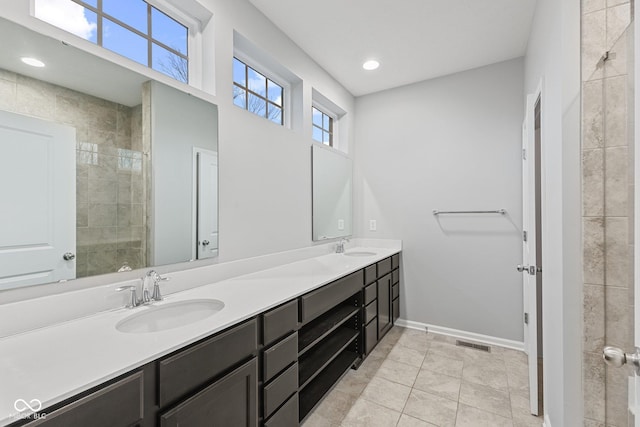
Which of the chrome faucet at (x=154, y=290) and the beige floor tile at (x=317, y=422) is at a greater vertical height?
the chrome faucet at (x=154, y=290)

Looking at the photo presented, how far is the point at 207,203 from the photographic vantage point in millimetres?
1651

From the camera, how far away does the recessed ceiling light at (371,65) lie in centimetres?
268

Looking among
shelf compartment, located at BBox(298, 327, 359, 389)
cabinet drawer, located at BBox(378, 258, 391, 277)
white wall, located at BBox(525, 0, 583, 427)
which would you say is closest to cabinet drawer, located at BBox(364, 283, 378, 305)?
cabinet drawer, located at BBox(378, 258, 391, 277)

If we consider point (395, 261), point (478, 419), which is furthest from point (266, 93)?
point (478, 419)

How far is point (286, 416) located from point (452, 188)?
2.46 metres

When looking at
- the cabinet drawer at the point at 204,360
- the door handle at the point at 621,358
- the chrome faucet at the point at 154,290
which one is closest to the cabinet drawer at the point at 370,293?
the cabinet drawer at the point at 204,360

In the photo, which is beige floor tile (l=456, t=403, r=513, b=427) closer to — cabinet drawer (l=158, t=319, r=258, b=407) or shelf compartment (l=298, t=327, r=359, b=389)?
shelf compartment (l=298, t=327, r=359, b=389)

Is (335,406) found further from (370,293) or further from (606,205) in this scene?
(606,205)

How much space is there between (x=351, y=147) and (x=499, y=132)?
58.5 inches

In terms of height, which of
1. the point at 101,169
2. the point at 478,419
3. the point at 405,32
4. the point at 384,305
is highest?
the point at 405,32

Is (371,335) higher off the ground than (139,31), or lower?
lower

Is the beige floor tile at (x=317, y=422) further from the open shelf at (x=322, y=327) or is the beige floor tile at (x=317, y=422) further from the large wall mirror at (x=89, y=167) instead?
the large wall mirror at (x=89, y=167)

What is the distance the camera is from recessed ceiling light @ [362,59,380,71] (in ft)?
8.80

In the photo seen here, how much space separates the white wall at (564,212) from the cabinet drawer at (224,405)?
1.32m
